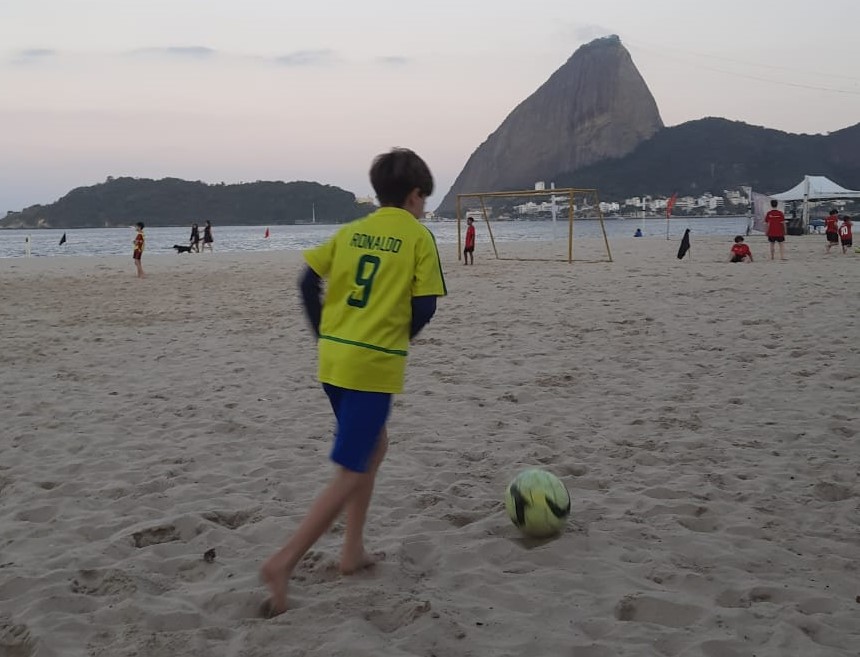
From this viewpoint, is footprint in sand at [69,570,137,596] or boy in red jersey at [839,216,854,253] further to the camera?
boy in red jersey at [839,216,854,253]

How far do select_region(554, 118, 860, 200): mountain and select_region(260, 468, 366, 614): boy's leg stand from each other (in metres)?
98.1

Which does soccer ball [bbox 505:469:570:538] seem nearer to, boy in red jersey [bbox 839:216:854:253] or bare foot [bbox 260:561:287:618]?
bare foot [bbox 260:561:287:618]

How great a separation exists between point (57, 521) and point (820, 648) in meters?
3.22

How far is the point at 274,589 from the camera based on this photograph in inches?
103

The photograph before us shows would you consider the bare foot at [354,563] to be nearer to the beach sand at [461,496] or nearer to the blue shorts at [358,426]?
the beach sand at [461,496]

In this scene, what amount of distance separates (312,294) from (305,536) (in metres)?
0.88

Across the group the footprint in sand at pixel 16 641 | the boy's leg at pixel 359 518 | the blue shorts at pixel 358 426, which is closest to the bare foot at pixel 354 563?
the boy's leg at pixel 359 518

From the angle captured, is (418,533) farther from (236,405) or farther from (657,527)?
(236,405)

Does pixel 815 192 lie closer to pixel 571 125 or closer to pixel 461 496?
pixel 461 496

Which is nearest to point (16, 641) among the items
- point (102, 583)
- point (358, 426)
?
point (102, 583)

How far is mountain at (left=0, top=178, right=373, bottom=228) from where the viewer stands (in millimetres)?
105625

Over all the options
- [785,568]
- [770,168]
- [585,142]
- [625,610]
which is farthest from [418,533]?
[585,142]

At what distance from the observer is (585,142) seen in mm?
152125

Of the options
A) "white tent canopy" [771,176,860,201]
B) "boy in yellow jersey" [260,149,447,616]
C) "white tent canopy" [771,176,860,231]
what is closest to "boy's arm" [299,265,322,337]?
"boy in yellow jersey" [260,149,447,616]
